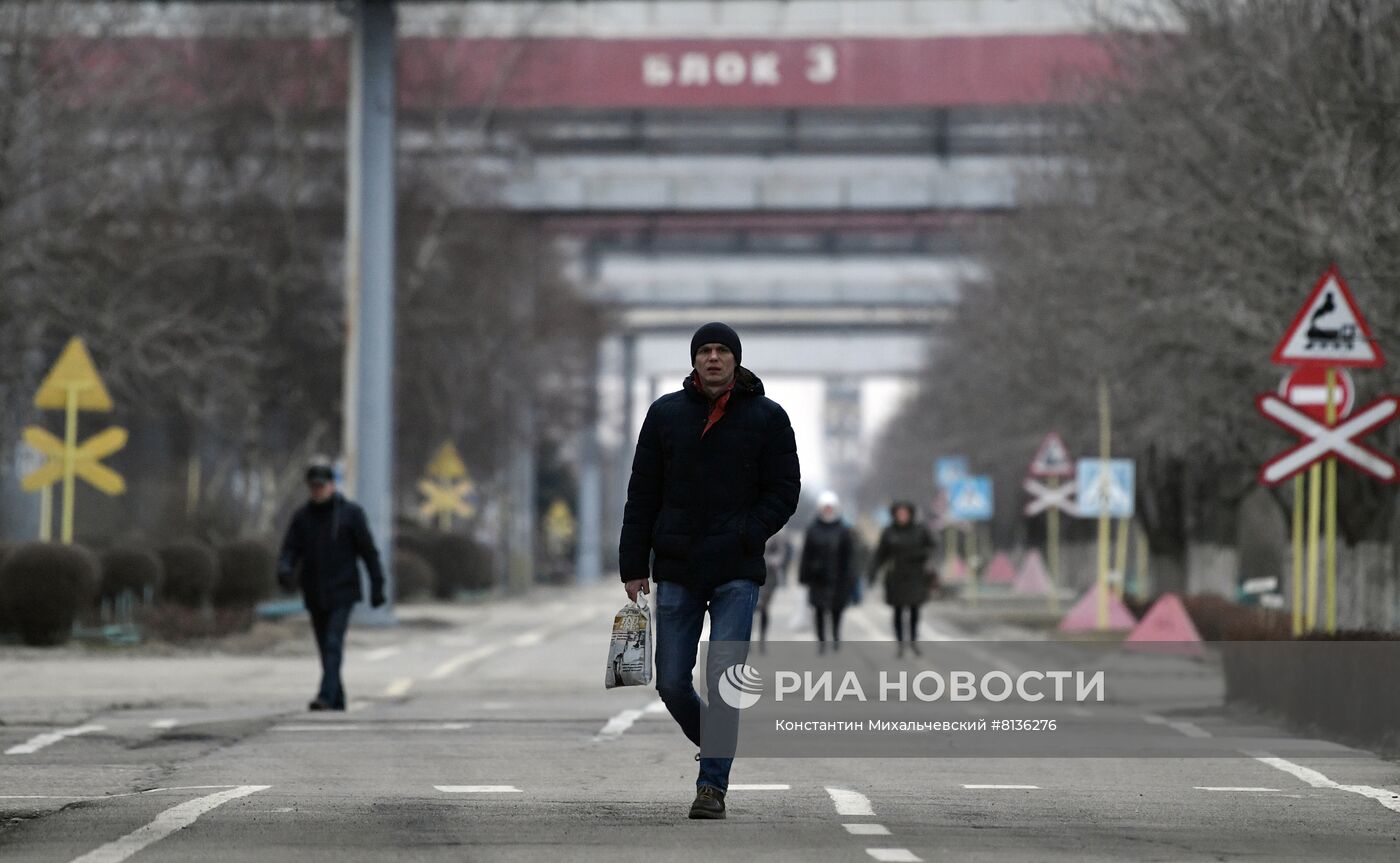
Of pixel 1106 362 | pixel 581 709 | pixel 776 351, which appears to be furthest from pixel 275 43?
pixel 776 351

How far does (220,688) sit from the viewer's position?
2216cm

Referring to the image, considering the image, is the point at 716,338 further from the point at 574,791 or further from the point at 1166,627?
the point at 1166,627

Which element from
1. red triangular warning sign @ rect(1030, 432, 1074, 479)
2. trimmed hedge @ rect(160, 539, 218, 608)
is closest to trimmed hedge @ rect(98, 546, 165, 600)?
trimmed hedge @ rect(160, 539, 218, 608)

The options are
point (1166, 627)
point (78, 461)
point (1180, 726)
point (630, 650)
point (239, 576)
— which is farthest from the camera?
point (239, 576)

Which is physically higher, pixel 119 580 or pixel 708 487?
pixel 708 487

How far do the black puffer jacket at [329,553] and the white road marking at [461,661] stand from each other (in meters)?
6.14

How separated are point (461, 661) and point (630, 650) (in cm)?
1853

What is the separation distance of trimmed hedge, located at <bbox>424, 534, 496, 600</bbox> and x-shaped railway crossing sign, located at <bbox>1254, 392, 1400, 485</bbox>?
3893 cm

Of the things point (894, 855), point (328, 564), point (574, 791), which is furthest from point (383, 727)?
point (894, 855)

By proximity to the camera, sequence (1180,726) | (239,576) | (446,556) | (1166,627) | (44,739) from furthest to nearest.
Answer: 1. (446,556)
2. (239,576)
3. (1166,627)
4. (1180,726)
5. (44,739)

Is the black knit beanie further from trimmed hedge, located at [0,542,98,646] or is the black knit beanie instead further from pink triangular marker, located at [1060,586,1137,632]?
pink triangular marker, located at [1060,586,1137,632]

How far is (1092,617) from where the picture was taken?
35625 mm

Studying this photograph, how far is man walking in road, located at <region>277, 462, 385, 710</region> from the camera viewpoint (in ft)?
61.0

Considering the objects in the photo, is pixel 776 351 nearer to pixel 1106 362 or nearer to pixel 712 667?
pixel 1106 362
